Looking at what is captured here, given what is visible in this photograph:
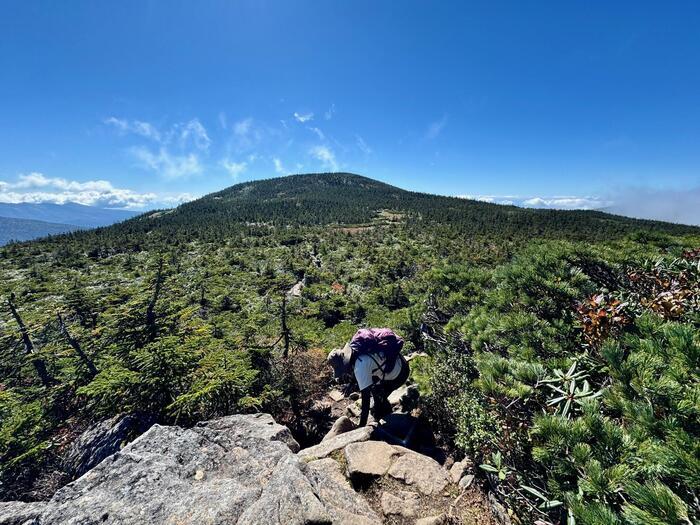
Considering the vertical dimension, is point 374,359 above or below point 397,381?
above

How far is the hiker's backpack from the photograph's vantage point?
5.13 metres

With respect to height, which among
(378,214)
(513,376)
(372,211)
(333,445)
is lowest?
(333,445)

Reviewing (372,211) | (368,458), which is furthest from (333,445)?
(372,211)

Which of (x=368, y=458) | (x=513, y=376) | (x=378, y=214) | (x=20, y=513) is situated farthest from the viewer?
(x=378, y=214)

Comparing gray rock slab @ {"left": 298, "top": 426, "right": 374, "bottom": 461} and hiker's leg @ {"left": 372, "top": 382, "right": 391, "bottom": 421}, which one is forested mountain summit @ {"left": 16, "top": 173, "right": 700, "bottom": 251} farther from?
gray rock slab @ {"left": 298, "top": 426, "right": 374, "bottom": 461}

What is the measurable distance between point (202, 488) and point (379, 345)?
9.99ft

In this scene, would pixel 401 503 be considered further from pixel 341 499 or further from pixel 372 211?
pixel 372 211

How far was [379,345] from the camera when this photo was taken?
5125 millimetres

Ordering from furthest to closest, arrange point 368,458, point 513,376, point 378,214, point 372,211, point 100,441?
point 372,211, point 378,214, point 100,441, point 368,458, point 513,376

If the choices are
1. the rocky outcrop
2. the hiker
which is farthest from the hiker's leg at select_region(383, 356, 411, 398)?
the rocky outcrop

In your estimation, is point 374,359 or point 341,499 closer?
point 341,499

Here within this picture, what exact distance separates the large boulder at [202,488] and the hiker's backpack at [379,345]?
181 cm

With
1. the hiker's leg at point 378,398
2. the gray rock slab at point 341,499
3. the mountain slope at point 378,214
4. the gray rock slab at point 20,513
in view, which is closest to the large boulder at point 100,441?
the gray rock slab at point 20,513

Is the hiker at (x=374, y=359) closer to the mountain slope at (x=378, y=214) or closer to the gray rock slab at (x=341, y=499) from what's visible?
the gray rock slab at (x=341, y=499)
